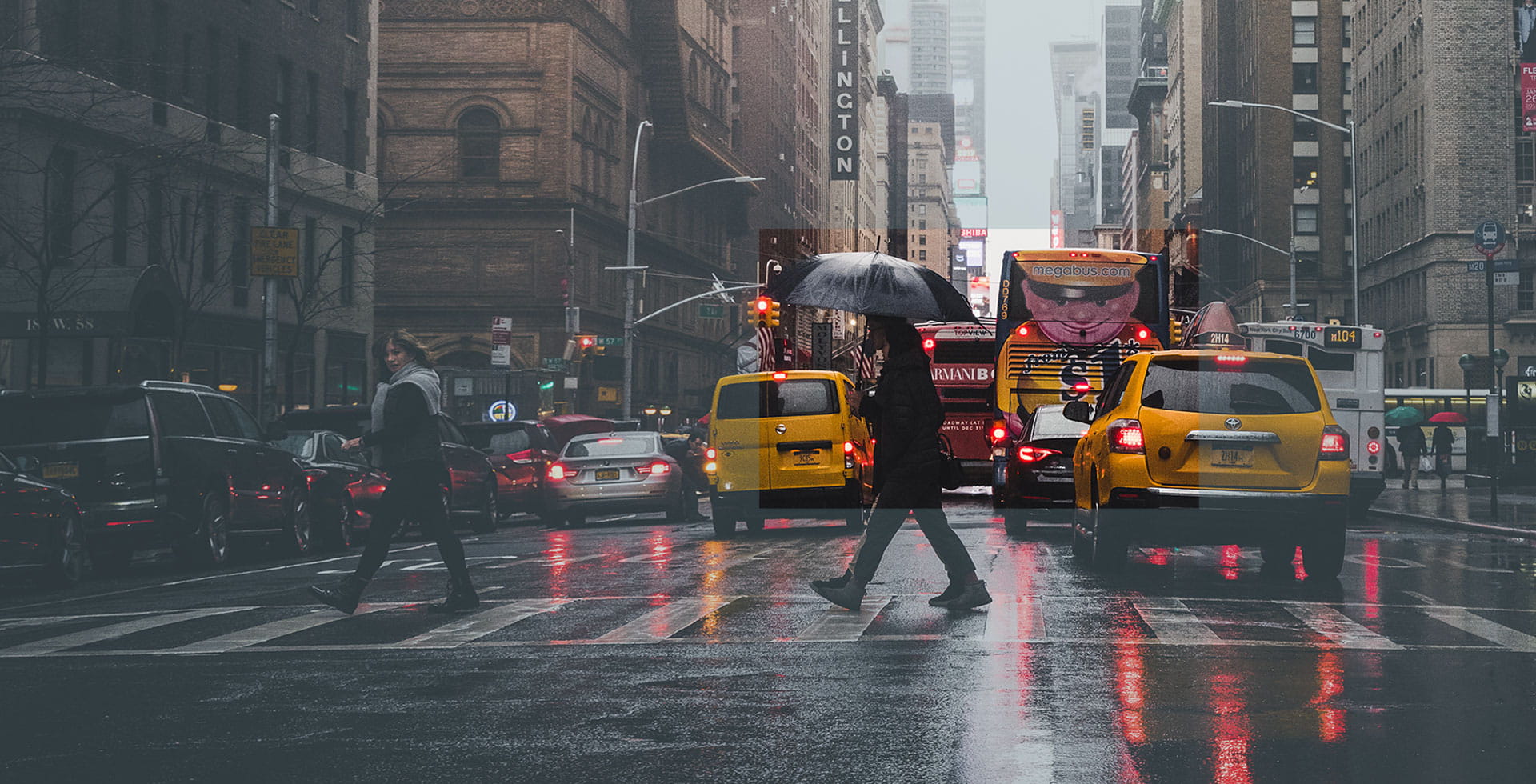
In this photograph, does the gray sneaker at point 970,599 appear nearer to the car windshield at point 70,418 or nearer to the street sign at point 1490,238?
the car windshield at point 70,418

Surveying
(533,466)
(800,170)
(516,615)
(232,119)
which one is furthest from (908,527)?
(800,170)

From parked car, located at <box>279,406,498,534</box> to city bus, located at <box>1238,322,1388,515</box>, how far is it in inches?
494

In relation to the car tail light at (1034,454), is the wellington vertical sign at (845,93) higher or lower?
higher

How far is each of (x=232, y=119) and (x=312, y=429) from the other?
1723 cm

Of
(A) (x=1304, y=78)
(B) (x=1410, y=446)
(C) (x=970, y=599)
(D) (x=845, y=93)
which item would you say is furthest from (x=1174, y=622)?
(D) (x=845, y=93)

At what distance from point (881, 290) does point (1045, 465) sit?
6.14 m

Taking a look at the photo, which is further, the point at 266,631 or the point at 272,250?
the point at 272,250

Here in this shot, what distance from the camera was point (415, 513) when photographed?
12039 mm

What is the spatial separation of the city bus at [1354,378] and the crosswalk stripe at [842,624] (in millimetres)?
16499

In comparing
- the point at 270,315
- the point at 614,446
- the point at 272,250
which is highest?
the point at 272,250

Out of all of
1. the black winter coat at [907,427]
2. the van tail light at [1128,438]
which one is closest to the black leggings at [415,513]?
the black winter coat at [907,427]

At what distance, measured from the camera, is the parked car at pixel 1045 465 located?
19.3 metres

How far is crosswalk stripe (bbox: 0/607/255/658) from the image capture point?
34.2 feet

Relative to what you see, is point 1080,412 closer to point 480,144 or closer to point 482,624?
point 482,624
